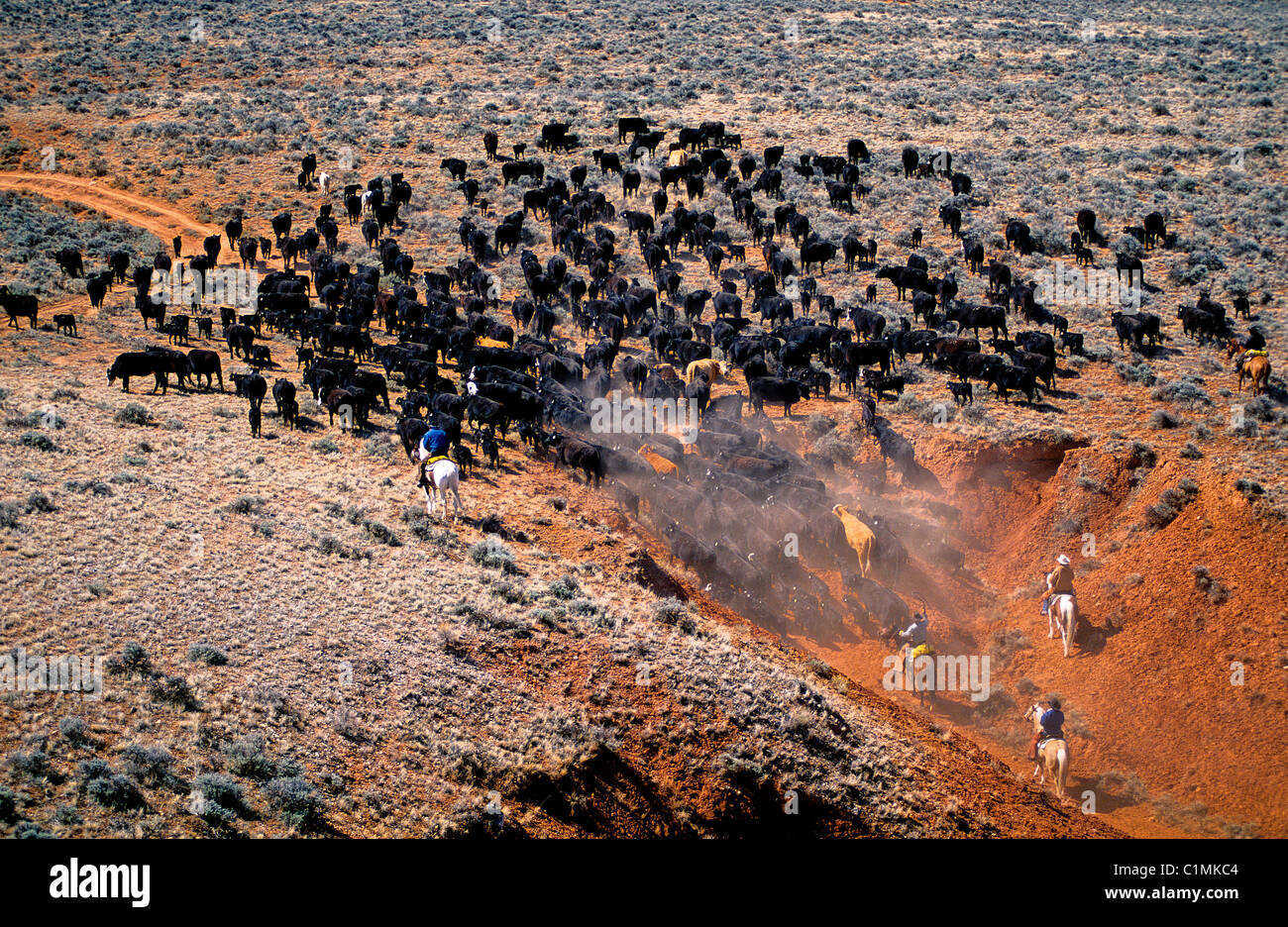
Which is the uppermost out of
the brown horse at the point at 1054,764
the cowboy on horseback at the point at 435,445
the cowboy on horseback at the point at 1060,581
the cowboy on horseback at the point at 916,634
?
the cowboy on horseback at the point at 435,445

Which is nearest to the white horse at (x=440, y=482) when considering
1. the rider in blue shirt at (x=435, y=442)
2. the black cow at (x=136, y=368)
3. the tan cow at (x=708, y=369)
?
the rider in blue shirt at (x=435, y=442)

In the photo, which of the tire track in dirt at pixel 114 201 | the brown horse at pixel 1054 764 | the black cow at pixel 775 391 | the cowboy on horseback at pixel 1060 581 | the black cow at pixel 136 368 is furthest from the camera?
the tire track in dirt at pixel 114 201

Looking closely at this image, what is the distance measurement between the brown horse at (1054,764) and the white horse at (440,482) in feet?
37.5

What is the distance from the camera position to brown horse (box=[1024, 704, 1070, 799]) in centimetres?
1598

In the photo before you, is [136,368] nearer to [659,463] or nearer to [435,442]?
[435,442]

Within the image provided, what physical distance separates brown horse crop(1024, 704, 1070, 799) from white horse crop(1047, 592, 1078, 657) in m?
3.03

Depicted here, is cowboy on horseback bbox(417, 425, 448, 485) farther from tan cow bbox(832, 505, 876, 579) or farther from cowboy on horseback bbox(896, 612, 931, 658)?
cowboy on horseback bbox(896, 612, 931, 658)

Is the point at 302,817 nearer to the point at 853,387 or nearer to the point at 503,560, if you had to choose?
the point at 503,560

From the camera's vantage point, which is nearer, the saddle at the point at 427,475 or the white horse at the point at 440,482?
the white horse at the point at 440,482

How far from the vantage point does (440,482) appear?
18.7 meters

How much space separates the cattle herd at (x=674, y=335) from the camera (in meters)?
21.8

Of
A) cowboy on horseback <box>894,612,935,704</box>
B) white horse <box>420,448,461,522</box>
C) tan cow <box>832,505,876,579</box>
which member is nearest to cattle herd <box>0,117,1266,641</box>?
tan cow <box>832,505,876,579</box>

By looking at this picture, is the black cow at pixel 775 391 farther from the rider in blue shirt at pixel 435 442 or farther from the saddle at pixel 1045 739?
the saddle at pixel 1045 739

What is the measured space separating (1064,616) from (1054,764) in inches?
156
